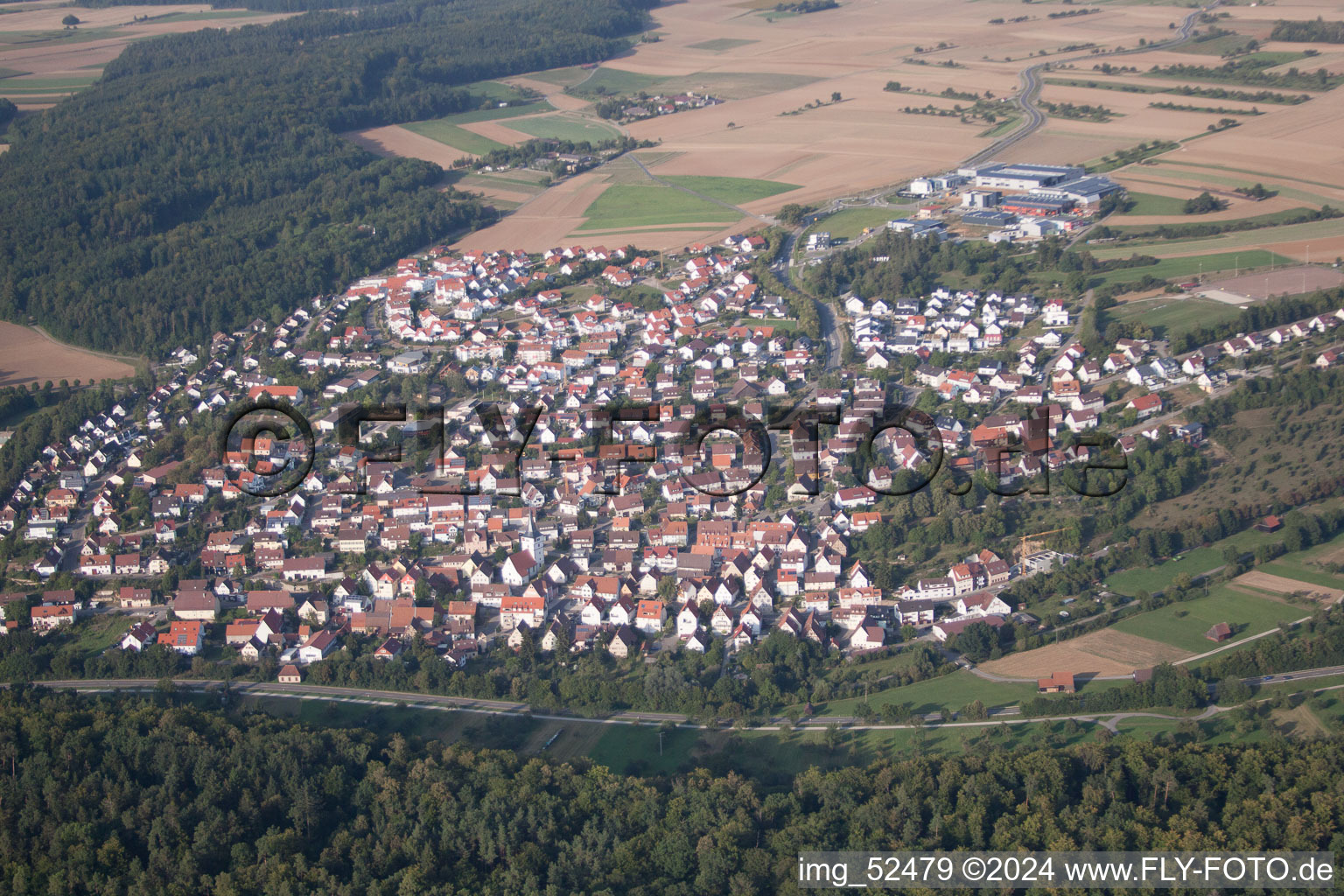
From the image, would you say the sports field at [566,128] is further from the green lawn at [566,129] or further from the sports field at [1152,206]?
the sports field at [1152,206]

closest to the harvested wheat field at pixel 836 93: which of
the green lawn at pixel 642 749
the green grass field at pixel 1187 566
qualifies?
the green grass field at pixel 1187 566

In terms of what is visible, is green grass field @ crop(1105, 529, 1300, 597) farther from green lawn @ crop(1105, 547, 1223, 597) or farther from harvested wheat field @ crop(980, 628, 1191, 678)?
harvested wheat field @ crop(980, 628, 1191, 678)

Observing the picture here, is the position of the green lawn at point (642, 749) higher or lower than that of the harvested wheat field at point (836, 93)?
lower

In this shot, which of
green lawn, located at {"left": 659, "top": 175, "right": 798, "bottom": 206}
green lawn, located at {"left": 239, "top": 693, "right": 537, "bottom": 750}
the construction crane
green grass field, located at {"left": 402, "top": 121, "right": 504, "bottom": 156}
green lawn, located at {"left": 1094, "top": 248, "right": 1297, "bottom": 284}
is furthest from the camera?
green grass field, located at {"left": 402, "top": 121, "right": 504, "bottom": 156}

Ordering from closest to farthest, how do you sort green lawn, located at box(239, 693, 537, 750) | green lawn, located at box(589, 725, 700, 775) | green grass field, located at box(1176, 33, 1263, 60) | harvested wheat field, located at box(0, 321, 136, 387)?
green lawn, located at box(589, 725, 700, 775)
green lawn, located at box(239, 693, 537, 750)
harvested wheat field, located at box(0, 321, 136, 387)
green grass field, located at box(1176, 33, 1263, 60)

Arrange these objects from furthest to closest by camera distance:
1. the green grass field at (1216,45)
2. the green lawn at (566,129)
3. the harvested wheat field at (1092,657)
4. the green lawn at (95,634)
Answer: the green grass field at (1216,45), the green lawn at (566,129), the green lawn at (95,634), the harvested wheat field at (1092,657)

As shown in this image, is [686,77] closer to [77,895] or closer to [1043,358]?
[1043,358]

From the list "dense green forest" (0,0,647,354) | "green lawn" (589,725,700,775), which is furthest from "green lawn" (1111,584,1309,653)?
"dense green forest" (0,0,647,354)

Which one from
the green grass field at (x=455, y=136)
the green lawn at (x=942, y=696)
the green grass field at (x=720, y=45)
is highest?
the green grass field at (x=720, y=45)
